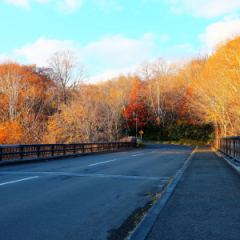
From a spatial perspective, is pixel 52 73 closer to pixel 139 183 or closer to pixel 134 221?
pixel 139 183

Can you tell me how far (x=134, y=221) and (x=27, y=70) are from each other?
48093 millimetres

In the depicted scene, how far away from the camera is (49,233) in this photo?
13.6 ft

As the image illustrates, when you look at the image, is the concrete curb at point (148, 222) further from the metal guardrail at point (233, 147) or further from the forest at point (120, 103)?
the forest at point (120, 103)

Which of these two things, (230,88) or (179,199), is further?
(230,88)

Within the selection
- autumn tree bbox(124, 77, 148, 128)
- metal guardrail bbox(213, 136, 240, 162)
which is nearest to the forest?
autumn tree bbox(124, 77, 148, 128)

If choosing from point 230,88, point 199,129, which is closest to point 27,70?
point 230,88

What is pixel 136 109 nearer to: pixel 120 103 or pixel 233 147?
pixel 120 103

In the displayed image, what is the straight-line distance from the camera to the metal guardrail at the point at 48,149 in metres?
15.0

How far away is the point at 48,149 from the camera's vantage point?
1803 centimetres

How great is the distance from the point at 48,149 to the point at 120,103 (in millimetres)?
21425

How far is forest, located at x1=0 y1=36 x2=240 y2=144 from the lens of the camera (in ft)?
97.0

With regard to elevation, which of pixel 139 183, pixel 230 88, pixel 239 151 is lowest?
pixel 139 183

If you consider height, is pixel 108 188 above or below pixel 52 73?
below

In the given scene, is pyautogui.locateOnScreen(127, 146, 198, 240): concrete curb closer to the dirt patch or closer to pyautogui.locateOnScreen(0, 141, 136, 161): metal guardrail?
the dirt patch
